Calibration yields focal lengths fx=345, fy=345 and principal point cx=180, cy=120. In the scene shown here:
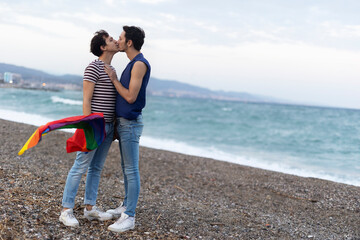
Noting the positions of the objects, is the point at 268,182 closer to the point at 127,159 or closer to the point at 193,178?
the point at 193,178

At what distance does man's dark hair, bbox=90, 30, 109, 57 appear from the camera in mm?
3562

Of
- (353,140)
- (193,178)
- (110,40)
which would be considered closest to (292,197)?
(193,178)

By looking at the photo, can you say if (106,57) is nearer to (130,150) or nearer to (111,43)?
(111,43)

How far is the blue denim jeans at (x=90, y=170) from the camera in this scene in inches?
143

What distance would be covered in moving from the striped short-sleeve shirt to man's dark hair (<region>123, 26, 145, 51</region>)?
384mm

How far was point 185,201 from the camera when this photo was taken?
19.6ft

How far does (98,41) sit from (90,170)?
1.42m

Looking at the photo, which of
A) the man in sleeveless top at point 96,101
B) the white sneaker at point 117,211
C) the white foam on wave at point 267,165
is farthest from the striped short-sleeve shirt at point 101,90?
the white foam on wave at point 267,165

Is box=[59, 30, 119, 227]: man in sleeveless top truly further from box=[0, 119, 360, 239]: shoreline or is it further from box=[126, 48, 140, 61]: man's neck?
box=[0, 119, 360, 239]: shoreline

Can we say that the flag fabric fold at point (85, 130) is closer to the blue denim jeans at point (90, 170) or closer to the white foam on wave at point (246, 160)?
the blue denim jeans at point (90, 170)

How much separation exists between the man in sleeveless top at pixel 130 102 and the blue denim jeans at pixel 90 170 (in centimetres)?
20

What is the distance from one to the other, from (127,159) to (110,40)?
1.27 meters

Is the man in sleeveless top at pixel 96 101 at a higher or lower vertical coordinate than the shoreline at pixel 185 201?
higher

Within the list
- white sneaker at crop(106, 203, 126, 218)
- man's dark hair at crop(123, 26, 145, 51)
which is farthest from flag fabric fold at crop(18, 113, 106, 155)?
white sneaker at crop(106, 203, 126, 218)
